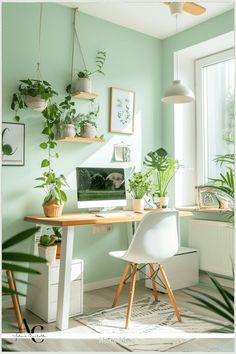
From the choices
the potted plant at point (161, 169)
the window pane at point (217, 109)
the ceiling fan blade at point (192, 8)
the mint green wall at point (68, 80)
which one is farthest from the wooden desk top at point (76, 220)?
the ceiling fan blade at point (192, 8)

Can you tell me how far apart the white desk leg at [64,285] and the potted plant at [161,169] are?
141cm

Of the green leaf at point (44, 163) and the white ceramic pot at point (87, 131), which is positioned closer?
the green leaf at point (44, 163)

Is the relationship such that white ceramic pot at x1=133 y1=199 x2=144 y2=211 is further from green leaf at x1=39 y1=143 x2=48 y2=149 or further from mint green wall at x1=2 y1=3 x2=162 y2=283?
green leaf at x1=39 y1=143 x2=48 y2=149

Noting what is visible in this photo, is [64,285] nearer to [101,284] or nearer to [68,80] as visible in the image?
[101,284]

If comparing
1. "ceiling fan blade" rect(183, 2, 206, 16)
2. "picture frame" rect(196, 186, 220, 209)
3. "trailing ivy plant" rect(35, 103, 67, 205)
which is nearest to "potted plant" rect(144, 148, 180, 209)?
"picture frame" rect(196, 186, 220, 209)

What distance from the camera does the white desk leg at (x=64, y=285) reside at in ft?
8.06

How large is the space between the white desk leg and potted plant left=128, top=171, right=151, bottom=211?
1.17 metres

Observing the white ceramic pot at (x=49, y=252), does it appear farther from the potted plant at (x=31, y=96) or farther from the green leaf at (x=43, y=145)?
the potted plant at (x=31, y=96)

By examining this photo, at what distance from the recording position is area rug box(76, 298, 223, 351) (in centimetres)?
224

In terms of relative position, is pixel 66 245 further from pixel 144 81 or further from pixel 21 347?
pixel 144 81

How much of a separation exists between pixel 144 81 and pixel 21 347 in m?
2.87

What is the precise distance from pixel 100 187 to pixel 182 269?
3.64 ft

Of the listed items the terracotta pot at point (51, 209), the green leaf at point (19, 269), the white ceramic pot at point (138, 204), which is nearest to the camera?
the green leaf at point (19, 269)

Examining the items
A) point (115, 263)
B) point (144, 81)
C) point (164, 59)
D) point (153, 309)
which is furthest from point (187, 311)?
point (164, 59)
